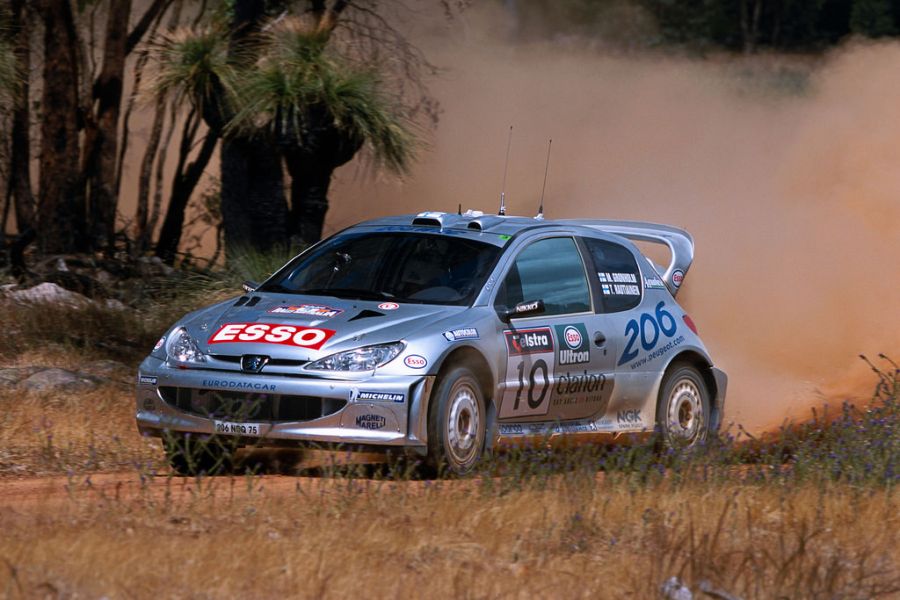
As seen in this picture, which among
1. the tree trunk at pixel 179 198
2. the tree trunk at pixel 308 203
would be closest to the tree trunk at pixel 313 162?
the tree trunk at pixel 308 203

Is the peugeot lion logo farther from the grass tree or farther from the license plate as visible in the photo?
the grass tree

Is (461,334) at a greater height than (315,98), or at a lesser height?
lesser

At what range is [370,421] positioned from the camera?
782 centimetres

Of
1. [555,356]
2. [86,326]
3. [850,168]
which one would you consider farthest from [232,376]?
[850,168]

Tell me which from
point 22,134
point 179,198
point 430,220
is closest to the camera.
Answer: point 430,220

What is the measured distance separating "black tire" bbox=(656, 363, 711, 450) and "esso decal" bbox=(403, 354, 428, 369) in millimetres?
2237

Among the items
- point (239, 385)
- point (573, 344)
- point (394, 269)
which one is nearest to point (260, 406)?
point (239, 385)

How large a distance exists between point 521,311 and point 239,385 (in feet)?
5.69

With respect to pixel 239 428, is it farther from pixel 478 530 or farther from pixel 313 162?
pixel 313 162

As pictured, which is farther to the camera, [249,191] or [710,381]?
[249,191]

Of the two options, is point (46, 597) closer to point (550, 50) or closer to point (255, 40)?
point (255, 40)

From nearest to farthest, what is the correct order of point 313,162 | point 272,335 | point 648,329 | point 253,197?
point 272,335, point 648,329, point 313,162, point 253,197

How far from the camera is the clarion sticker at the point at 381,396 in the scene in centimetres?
779

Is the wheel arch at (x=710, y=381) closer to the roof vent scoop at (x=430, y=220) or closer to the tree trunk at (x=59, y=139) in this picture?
the roof vent scoop at (x=430, y=220)
